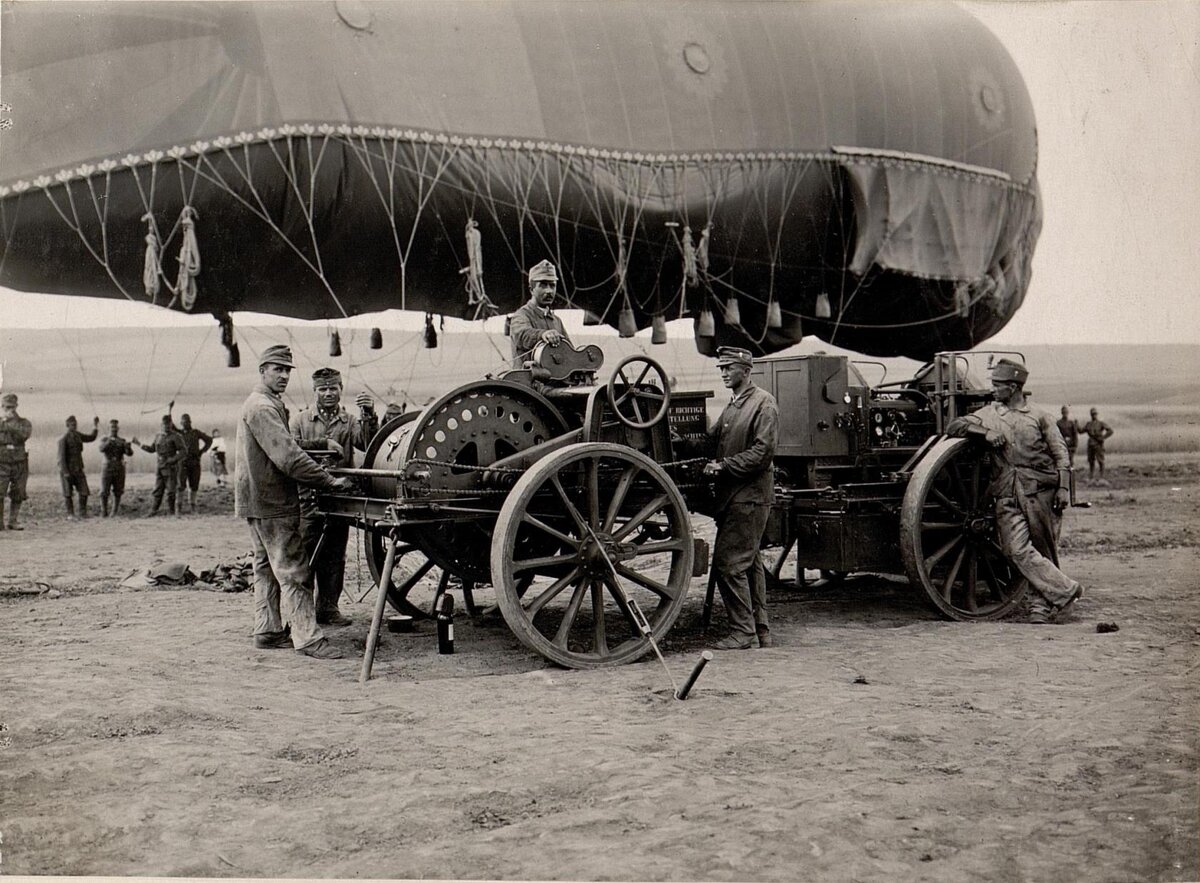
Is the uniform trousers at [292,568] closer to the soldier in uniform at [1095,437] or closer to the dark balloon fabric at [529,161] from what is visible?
the dark balloon fabric at [529,161]

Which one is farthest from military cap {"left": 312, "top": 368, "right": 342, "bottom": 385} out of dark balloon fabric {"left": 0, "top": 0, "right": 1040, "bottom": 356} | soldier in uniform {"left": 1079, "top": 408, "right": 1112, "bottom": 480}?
soldier in uniform {"left": 1079, "top": 408, "right": 1112, "bottom": 480}

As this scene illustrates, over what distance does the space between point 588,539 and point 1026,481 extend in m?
3.17

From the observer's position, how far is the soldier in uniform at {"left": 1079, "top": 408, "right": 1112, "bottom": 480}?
52.8 ft

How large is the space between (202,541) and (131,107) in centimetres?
510

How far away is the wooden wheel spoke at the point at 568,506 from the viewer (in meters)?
5.32

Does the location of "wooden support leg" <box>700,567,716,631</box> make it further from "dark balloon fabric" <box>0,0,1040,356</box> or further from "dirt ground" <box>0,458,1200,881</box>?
"dark balloon fabric" <box>0,0,1040,356</box>

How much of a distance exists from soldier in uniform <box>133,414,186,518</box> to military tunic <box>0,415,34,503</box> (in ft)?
6.48

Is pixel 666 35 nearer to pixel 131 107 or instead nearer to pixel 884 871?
pixel 131 107

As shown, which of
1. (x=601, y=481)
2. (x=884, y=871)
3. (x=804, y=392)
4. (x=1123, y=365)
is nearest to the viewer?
(x=884, y=871)

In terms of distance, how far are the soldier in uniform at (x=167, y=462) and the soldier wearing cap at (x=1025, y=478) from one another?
32.5 ft

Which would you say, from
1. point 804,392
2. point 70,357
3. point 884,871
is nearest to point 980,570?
point 804,392

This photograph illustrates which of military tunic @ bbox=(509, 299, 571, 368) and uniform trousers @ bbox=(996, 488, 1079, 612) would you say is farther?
uniform trousers @ bbox=(996, 488, 1079, 612)

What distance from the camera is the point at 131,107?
7582 mm

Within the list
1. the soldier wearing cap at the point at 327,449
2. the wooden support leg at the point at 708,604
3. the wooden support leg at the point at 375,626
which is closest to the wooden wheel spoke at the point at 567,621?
the wooden support leg at the point at 375,626
